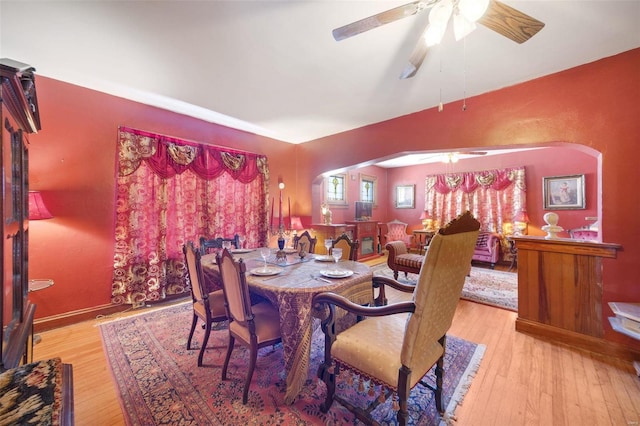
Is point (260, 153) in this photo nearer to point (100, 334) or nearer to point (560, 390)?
point (100, 334)

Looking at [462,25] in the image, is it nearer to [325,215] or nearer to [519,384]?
[519,384]

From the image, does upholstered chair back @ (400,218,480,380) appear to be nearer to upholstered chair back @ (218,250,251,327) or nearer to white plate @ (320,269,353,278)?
white plate @ (320,269,353,278)

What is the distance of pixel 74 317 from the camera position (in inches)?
104

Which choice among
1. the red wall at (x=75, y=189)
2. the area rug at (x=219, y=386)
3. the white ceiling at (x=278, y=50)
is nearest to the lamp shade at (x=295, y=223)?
the white ceiling at (x=278, y=50)

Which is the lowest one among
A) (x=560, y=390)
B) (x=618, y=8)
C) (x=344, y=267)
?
(x=560, y=390)

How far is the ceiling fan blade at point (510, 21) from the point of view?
4.34 feet

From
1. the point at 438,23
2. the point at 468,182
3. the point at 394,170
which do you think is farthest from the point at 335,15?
the point at 394,170

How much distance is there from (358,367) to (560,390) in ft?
5.00

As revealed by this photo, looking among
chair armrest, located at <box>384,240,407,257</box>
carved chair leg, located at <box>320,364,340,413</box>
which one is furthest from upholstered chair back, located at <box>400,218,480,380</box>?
A: chair armrest, located at <box>384,240,407,257</box>

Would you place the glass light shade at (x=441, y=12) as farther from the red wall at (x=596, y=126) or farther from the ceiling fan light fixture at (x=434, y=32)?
the red wall at (x=596, y=126)

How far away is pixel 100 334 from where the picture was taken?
2.44 m

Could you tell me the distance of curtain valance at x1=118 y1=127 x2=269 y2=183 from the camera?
2.98 metres

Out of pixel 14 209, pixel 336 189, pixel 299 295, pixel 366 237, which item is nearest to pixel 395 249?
pixel 366 237

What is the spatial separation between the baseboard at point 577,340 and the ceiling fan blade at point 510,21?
2561 mm
